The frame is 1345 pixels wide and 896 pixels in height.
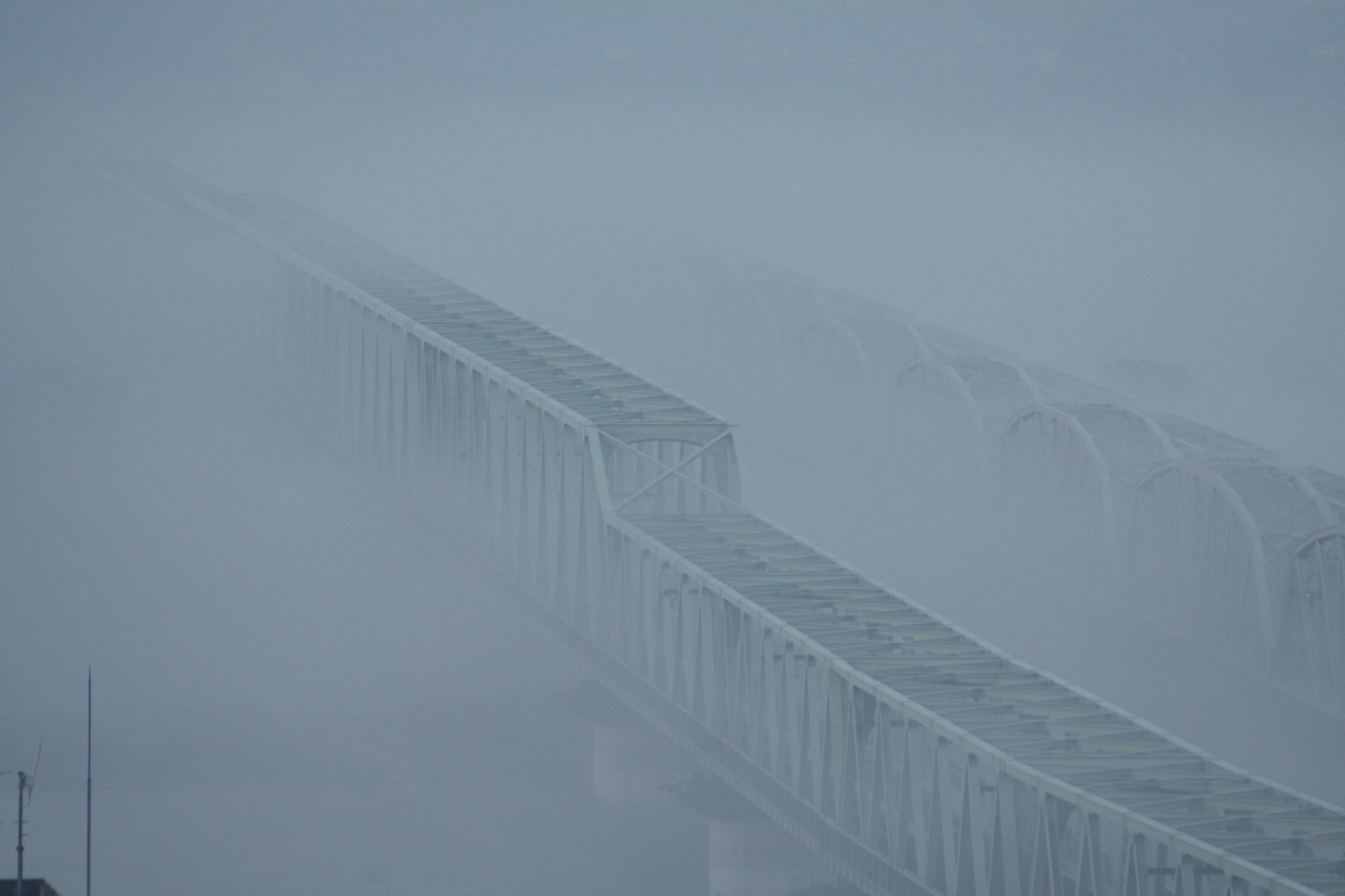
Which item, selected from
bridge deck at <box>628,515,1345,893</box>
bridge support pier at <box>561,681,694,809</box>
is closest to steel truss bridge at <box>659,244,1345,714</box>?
bridge deck at <box>628,515,1345,893</box>

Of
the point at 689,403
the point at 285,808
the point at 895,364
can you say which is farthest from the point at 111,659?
the point at 895,364

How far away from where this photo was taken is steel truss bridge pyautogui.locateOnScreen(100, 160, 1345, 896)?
2184 inches

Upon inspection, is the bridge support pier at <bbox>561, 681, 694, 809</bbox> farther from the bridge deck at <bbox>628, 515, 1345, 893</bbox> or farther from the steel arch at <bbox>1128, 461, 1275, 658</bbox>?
the steel arch at <bbox>1128, 461, 1275, 658</bbox>

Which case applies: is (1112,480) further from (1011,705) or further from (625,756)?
(1011,705)

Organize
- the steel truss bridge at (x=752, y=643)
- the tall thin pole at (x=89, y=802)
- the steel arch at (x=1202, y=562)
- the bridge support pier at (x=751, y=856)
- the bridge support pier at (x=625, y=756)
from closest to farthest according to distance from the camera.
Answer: the tall thin pole at (x=89, y=802) → the steel truss bridge at (x=752, y=643) → the bridge support pier at (x=751, y=856) → the bridge support pier at (x=625, y=756) → the steel arch at (x=1202, y=562)

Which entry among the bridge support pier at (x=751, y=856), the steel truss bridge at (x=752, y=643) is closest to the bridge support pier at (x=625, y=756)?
the steel truss bridge at (x=752, y=643)

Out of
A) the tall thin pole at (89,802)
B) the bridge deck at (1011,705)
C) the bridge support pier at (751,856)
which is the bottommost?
the bridge support pier at (751,856)

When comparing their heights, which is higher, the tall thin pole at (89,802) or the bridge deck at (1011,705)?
the bridge deck at (1011,705)

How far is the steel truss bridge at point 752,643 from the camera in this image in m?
55.5

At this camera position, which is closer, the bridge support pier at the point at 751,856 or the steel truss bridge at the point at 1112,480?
the bridge support pier at the point at 751,856

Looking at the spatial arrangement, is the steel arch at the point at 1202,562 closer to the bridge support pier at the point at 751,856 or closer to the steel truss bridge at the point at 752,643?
the steel truss bridge at the point at 752,643

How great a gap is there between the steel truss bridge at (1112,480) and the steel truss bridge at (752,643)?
2940 mm

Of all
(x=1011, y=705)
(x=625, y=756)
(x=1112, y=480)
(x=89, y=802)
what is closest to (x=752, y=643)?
(x=1011, y=705)

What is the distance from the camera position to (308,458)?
154 m
